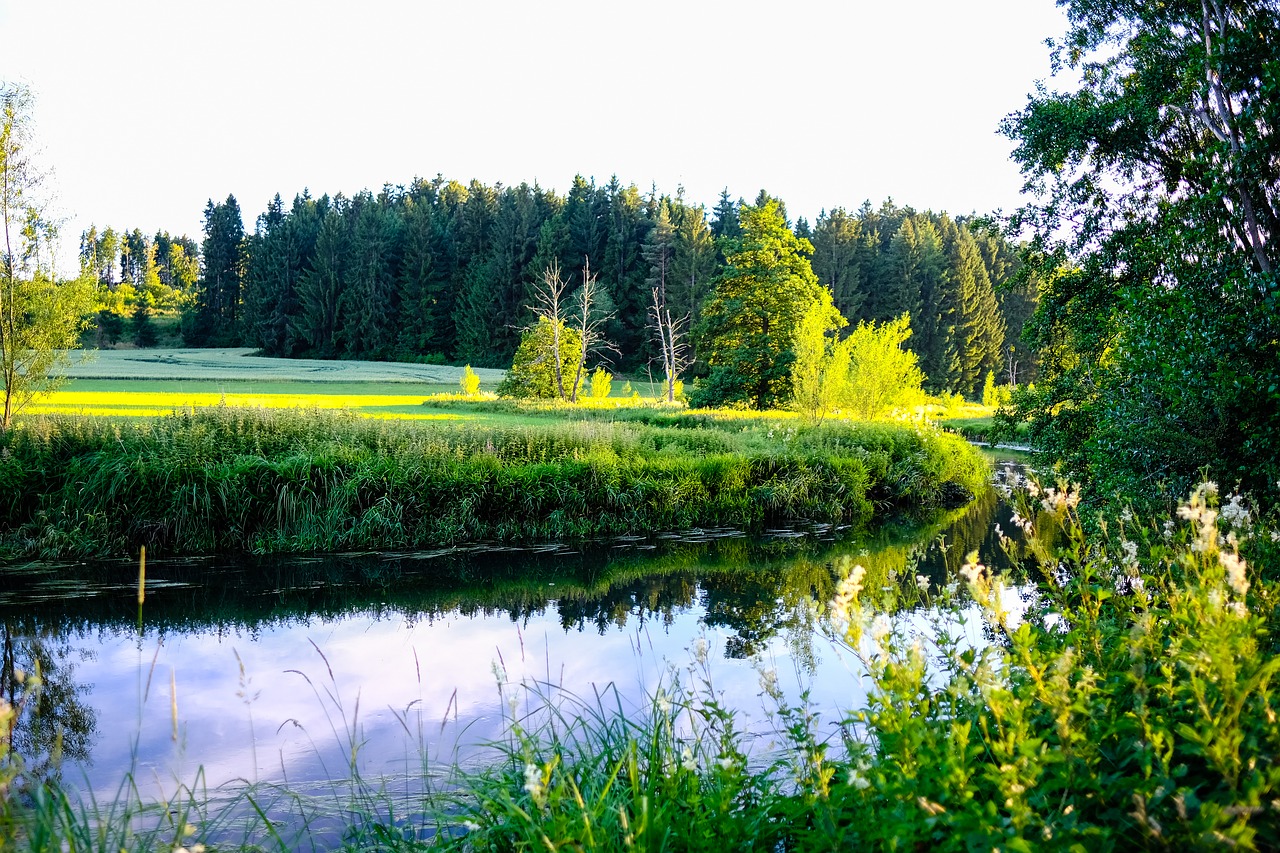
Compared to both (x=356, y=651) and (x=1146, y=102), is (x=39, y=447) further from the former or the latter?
(x=1146, y=102)

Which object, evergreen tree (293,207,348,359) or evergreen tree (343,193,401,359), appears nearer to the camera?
evergreen tree (343,193,401,359)

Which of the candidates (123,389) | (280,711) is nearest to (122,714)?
(280,711)

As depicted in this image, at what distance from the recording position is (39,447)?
1158 cm

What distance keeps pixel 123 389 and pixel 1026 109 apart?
36.1 metres

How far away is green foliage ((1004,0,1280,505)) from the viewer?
6.23m

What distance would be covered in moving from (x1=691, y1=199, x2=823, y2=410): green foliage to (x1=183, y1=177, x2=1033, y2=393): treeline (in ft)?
90.3

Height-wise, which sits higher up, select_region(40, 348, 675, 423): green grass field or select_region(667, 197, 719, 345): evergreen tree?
select_region(667, 197, 719, 345): evergreen tree

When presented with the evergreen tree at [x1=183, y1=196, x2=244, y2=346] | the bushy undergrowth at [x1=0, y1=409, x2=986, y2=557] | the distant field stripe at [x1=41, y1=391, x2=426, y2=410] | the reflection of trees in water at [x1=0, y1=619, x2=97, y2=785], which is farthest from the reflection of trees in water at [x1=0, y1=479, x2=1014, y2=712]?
the evergreen tree at [x1=183, y1=196, x2=244, y2=346]

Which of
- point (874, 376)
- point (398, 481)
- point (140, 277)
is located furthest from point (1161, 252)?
point (140, 277)

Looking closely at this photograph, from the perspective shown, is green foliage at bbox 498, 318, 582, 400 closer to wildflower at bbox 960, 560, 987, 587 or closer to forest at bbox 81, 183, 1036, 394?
forest at bbox 81, 183, 1036, 394

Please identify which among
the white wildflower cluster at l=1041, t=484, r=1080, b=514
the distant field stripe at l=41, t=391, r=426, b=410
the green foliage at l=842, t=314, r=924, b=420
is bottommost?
the distant field stripe at l=41, t=391, r=426, b=410

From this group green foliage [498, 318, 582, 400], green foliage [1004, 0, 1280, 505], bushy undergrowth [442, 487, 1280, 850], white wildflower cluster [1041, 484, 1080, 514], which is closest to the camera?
bushy undergrowth [442, 487, 1280, 850]

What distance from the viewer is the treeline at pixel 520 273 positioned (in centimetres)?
5850

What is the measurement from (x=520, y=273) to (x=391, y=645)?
5975 centimetres
